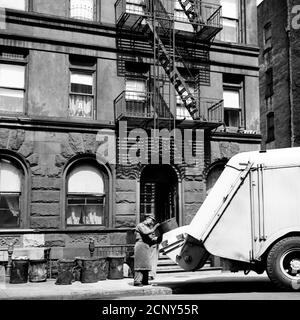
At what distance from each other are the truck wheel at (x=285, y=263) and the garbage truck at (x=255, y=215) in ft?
0.07

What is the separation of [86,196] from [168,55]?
19.7 ft

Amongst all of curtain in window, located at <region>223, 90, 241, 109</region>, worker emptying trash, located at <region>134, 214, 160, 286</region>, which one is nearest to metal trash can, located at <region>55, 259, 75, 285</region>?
worker emptying trash, located at <region>134, 214, 160, 286</region>

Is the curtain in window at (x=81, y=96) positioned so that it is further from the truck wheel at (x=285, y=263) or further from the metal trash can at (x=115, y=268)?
the truck wheel at (x=285, y=263)

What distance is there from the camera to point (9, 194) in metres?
16.8

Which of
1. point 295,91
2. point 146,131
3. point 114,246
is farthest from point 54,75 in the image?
point 295,91

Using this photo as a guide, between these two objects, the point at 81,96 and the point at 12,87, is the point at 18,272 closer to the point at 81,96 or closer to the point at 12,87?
the point at 12,87

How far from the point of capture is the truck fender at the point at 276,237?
11.3m

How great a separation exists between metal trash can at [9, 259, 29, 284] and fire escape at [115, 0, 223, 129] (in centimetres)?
615

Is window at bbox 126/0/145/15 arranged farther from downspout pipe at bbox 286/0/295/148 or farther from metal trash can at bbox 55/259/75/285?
downspout pipe at bbox 286/0/295/148

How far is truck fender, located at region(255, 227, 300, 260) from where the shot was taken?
37.0ft

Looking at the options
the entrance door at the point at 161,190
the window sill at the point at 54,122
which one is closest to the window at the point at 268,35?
the entrance door at the point at 161,190

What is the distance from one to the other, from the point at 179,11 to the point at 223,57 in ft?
8.38

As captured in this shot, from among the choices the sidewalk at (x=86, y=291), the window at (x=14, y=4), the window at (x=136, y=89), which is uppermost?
the window at (x=14, y=4)
